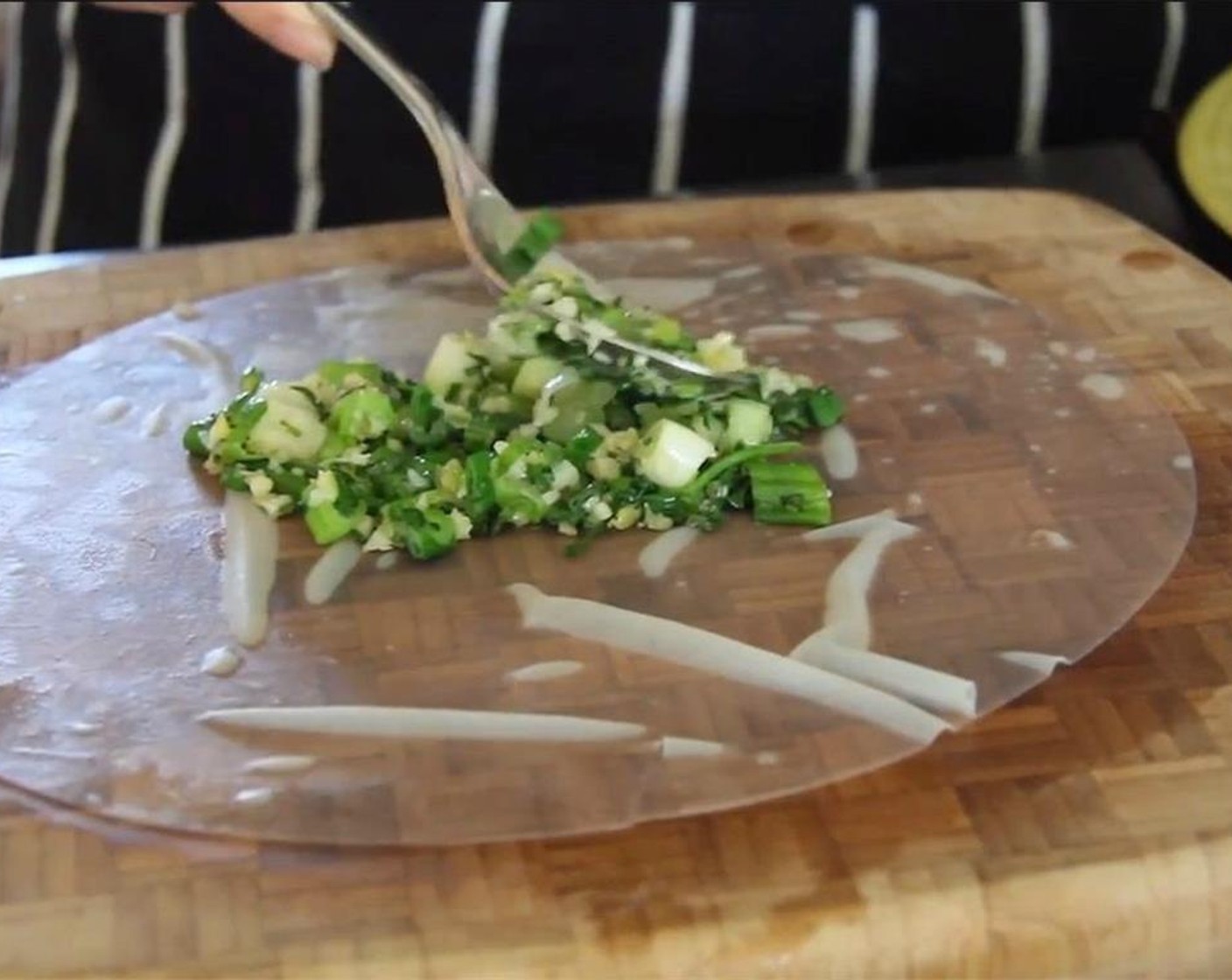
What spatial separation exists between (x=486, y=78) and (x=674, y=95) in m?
0.16

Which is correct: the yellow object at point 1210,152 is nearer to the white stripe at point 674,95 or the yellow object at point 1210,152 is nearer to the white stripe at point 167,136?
the white stripe at point 674,95

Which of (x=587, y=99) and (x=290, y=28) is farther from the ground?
(x=290, y=28)

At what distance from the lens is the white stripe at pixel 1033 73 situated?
56.8 inches

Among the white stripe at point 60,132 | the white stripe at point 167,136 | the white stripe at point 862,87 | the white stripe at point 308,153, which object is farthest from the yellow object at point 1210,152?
the white stripe at point 60,132

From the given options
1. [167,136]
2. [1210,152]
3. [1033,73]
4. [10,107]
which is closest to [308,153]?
Result: [167,136]

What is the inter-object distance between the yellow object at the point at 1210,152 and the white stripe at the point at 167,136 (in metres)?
0.80

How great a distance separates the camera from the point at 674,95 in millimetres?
1438

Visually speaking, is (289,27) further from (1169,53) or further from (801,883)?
(1169,53)

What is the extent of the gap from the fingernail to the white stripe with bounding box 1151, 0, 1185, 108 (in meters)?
0.85

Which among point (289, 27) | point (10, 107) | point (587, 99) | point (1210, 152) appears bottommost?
point (10, 107)

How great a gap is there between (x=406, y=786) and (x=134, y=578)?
210 millimetres

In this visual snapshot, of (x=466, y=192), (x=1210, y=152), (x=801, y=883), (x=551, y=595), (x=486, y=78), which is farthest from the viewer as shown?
(x=486, y=78)

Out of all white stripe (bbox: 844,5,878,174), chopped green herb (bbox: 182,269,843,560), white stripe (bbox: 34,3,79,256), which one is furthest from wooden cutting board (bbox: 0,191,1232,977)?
white stripe (bbox: 34,3,79,256)

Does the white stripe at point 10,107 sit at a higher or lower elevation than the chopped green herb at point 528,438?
lower
